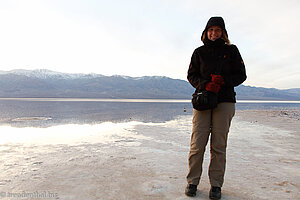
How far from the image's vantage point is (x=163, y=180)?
335 centimetres

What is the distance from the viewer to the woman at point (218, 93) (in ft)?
9.17

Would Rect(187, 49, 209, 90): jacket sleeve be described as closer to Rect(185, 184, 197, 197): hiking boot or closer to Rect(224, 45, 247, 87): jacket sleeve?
Rect(224, 45, 247, 87): jacket sleeve

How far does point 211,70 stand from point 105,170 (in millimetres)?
2466

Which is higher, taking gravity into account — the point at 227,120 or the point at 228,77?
the point at 228,77

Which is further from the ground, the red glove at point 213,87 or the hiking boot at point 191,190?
the red glove at point 213,87

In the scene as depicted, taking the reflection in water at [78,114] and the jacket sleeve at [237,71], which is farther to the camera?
the reflection in water at [78,114]

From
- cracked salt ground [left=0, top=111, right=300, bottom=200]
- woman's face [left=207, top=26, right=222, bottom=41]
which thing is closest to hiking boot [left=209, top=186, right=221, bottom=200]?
cracked salt ground [left=0, top=111, right=300, bottom=200]

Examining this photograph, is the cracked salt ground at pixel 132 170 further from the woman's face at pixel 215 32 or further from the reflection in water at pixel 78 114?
the reflection in water at pixel 78 114

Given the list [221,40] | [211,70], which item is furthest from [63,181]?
[221,40]

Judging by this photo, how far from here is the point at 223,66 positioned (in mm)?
2828

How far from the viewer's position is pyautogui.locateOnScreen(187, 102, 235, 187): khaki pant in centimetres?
280

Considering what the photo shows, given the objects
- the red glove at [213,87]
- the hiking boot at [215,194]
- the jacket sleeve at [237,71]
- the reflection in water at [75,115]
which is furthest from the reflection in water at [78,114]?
the jacket sleeve at [237,71]

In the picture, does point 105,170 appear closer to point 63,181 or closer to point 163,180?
point 63,181

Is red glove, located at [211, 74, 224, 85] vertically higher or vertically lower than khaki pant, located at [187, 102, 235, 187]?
higher
